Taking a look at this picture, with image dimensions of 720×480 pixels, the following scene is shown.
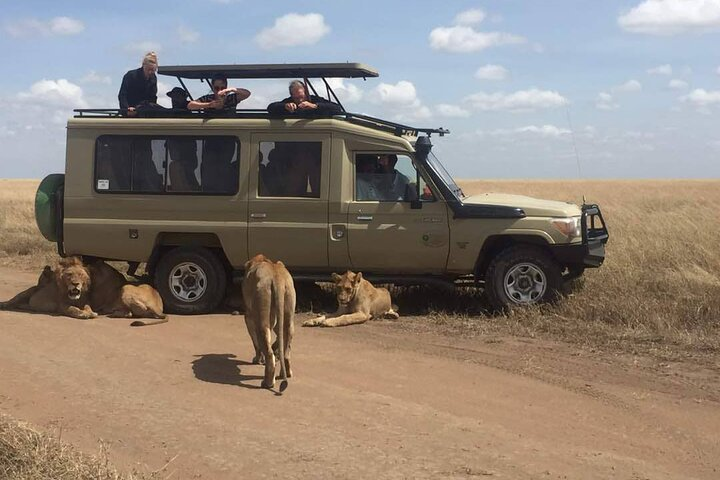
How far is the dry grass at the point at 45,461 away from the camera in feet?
13.2

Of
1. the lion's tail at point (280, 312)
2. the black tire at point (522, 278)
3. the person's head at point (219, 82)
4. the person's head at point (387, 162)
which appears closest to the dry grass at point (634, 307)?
the black tire at point (522, 278)

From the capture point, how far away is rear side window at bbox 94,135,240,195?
913 cm

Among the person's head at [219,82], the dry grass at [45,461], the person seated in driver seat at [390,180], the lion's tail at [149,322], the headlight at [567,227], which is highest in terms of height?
the person's head at [219,82]

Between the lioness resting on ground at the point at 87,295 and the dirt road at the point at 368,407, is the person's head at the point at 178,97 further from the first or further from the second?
the dirt road at the point at 368,407

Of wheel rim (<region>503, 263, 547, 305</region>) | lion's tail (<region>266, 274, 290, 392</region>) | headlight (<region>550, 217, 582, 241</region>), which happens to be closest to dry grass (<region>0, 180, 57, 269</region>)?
wheel rim (<region>503, 263, 547, 305</region>)

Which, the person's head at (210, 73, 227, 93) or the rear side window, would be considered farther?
the person's head at (210, 73, 227, 93)

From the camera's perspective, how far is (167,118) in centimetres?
932

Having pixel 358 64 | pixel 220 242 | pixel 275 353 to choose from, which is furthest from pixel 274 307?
pixel 358 64

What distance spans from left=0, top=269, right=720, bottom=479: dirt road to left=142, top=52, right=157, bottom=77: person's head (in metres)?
3.61

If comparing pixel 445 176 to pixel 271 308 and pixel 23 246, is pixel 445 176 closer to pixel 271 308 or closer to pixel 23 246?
pixel 271 308

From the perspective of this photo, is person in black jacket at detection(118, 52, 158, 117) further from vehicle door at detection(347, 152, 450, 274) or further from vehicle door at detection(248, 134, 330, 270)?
vehicle door at detection(347, 152, 450, 274)

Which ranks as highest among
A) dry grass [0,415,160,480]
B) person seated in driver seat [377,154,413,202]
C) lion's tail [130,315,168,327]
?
person seated in driver seat [377,154,413,202]

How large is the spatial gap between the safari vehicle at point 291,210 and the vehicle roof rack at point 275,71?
2 centimetres

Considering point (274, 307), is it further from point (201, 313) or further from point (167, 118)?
point (167, 118)
